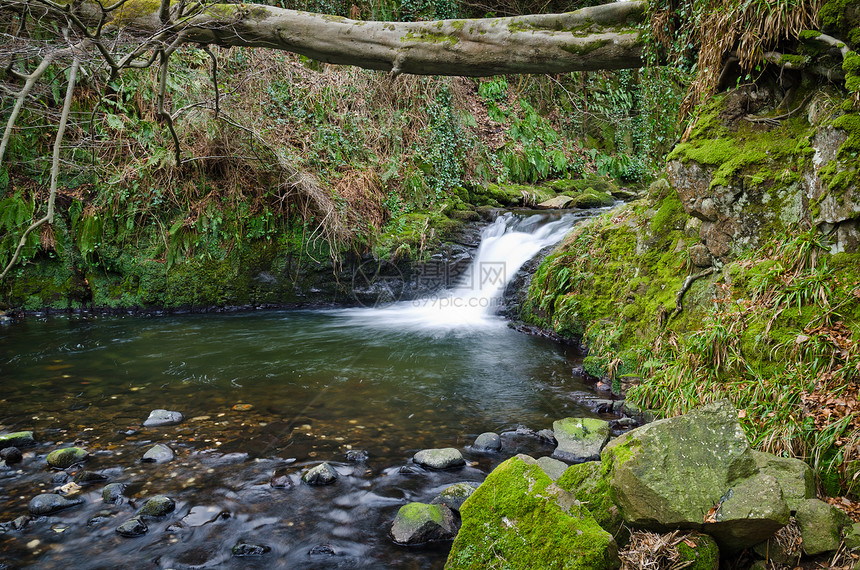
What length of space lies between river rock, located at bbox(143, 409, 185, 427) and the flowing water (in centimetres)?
10

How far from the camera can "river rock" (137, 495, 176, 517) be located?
3.31 m

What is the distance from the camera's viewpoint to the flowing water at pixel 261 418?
3.12 metres

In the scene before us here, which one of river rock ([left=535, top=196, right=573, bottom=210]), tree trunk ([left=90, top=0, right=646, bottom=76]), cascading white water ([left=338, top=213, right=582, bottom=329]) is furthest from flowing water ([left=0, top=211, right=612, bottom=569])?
river rock ([left=535, top=196, right=573, bottom=210])

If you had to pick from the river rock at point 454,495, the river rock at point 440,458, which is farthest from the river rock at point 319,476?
the river rock at point 454,495

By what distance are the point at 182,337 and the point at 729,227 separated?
7321 mm

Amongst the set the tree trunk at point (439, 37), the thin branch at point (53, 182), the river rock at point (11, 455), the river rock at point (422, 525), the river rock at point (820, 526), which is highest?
the tree trunk at point (439, 37)

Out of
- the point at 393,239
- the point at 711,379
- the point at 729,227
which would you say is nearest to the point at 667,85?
the point at 729,227

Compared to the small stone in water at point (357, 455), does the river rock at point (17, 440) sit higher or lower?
lower

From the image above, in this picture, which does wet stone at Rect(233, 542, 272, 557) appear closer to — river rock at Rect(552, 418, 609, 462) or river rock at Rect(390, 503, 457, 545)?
river rock at Rect(390, 503, 457, 545)

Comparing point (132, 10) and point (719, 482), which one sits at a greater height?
point (132, 10)

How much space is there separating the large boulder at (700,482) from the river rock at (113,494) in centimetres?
316

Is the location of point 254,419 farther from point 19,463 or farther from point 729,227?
point 729,227

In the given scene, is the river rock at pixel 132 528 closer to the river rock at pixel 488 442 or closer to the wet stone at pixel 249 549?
the wet stone at pixel 249 549

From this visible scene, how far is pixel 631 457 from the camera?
2.48 m
